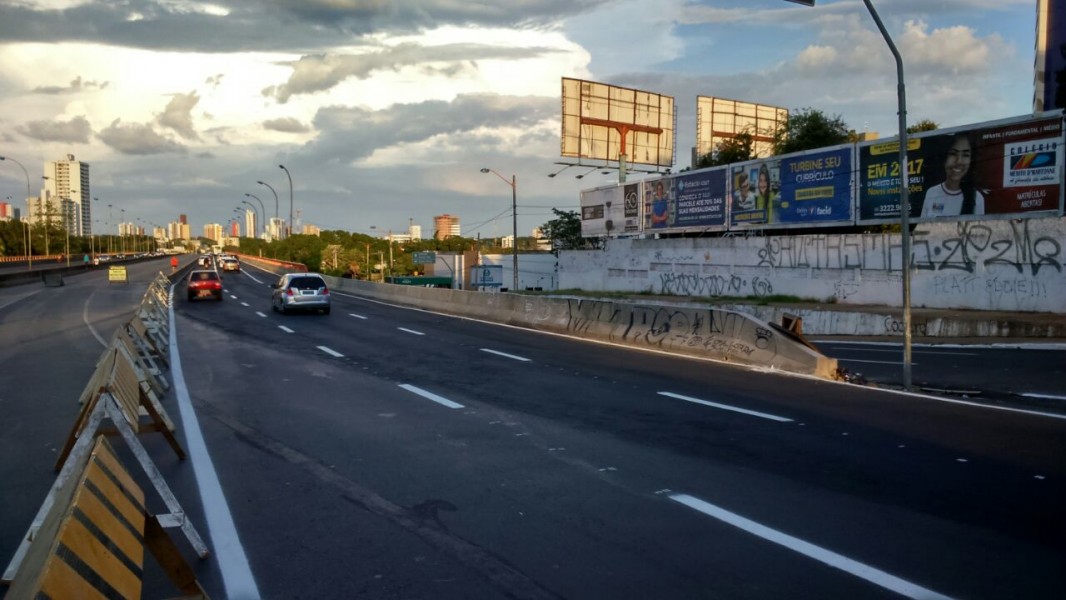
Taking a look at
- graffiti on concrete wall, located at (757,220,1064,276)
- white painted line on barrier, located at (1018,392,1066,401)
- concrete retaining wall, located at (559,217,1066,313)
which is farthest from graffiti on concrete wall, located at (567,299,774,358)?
concrete retaining wall, located at (559,217,1066,313)

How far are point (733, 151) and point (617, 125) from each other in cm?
1131

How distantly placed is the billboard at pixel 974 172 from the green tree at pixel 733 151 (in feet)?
81.7

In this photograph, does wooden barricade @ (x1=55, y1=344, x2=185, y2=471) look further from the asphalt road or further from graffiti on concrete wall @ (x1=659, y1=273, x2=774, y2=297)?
graffiti on concrete wall @ (x1=659, y1=273, x2=774, y2=297)

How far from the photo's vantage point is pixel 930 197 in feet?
94.8

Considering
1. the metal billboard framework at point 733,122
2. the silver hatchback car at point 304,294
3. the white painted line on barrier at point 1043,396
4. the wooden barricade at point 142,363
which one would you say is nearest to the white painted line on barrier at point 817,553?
the wooden barricade at point 142,363

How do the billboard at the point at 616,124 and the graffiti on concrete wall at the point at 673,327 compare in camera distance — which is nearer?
the graffiti on concrete wall at the point at 673,327

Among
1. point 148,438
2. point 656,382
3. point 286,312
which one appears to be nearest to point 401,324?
point 286,312

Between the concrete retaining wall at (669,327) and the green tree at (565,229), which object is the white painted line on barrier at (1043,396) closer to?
the concrete retaining wall at (669,327)

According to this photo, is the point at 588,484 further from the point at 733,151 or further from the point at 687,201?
the point at 733,151

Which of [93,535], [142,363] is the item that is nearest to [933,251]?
[142,363]

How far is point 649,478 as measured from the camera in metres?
7.36

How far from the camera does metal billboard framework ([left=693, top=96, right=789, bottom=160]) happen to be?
54.5 metres

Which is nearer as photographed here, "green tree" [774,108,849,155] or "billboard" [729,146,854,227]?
"billboard" [729,146,854,227]

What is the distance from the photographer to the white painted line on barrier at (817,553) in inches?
188
